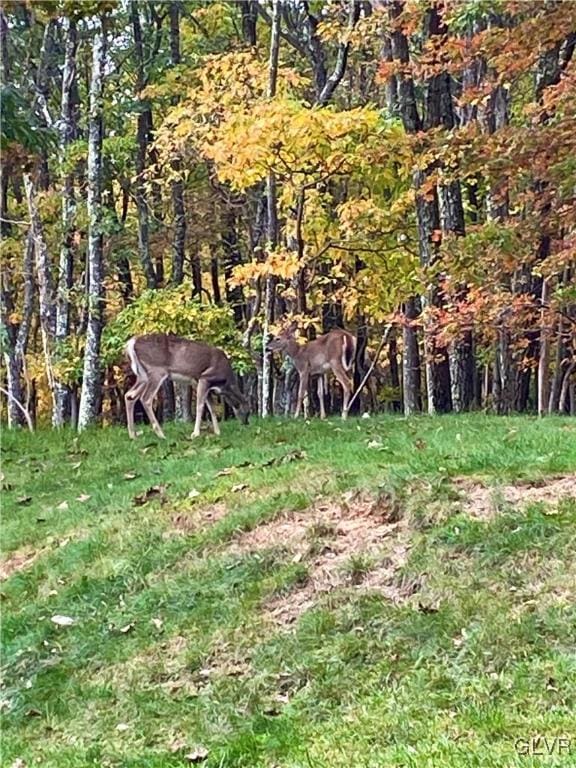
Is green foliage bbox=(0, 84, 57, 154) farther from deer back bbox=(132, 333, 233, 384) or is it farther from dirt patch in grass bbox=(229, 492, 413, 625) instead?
deer back bbox=(132, 333, 233, 384)

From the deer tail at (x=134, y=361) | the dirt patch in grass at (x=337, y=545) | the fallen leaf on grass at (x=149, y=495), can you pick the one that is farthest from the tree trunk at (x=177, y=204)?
the dirt patch in grass at (x=337, y=545)

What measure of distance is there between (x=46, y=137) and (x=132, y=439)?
377 centimetres

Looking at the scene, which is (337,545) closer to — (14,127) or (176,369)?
(14,127)

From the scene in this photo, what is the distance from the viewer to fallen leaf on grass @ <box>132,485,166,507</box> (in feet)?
24.8

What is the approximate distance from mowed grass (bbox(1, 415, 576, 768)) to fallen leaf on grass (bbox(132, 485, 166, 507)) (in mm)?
33

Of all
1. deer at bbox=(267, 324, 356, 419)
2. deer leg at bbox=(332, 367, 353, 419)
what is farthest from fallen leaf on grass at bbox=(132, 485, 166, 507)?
deer at bbox=(267, 324, 356, 419)

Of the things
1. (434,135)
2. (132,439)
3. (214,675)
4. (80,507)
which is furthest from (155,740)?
(434,135)

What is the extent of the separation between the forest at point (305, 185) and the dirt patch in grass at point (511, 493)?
3287 millimetres

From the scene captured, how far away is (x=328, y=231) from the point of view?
48.5 ft

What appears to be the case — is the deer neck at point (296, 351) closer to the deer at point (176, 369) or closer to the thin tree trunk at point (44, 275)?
the deer at point (176, 369)

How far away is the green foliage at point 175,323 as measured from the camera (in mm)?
14398

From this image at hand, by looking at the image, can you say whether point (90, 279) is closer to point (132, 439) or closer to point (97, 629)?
point (132, 439)

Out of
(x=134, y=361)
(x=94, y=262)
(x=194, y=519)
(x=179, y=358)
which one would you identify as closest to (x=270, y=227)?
(x=94, y=262)

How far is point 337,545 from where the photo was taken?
5.71 m
